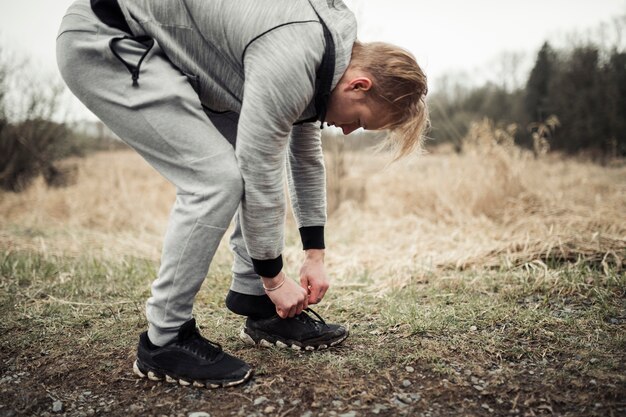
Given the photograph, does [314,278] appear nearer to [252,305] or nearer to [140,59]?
[252,305]

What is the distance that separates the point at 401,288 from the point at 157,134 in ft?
5.69

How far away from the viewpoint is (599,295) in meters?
2.15

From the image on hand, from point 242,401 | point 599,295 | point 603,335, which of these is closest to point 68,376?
point 242,401

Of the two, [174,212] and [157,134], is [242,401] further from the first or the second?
[157,134]

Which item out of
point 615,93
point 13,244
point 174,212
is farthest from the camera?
point 615,93

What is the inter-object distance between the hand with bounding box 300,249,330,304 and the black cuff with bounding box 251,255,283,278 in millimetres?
291

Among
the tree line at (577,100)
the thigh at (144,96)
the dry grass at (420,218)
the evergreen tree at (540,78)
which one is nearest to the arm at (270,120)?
the thigh at (144,96)

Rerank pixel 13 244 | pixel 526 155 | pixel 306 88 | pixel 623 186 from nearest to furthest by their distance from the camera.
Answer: pixel 306 88, pixel 13 244, pixel 526 155, pixel 623 186

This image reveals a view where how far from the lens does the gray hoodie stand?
1.26m

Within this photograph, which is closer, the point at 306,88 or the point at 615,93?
the point at 306,88

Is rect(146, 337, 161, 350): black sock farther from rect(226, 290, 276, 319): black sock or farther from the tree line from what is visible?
the tree line

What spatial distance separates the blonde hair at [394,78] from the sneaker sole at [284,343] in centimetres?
93

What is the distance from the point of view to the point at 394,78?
146cm

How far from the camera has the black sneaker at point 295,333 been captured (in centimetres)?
180
